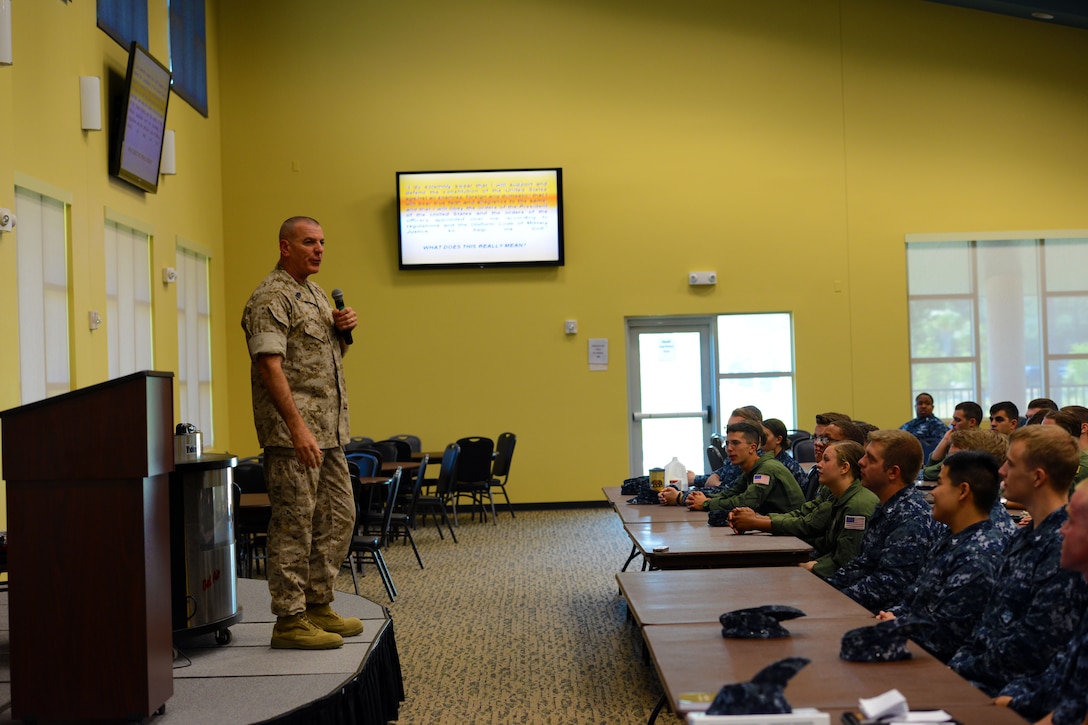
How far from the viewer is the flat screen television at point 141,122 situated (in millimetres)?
7965

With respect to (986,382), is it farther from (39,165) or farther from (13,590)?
(13,590)

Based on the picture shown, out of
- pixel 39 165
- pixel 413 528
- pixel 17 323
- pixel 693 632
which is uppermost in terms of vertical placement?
pixel 39 165

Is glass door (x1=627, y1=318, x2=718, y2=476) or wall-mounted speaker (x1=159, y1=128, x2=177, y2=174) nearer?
wall-mounted speaker (x1=159, y1=128, x2=177, y2=174)

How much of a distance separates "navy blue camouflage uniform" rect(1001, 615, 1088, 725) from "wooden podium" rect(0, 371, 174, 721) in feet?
7.48

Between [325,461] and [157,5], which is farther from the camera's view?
[157,5]

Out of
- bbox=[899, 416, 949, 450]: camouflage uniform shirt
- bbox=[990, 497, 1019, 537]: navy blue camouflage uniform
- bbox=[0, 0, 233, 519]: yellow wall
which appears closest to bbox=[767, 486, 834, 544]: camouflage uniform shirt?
bbox=[990, 497, 1019, 537]: navy blue camouflage uniform

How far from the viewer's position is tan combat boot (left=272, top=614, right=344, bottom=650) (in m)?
3.69

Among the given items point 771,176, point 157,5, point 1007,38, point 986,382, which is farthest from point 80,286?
point 1007,38

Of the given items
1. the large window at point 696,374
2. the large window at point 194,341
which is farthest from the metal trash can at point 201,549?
the large window at point 696,374

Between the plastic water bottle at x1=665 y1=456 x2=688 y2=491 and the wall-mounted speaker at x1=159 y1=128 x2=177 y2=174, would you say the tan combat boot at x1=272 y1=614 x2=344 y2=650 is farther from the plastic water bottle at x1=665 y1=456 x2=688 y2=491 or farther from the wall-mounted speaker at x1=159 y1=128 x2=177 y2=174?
the wall-mounted speaker at x1=159 y1=128 x2=177 y2=174

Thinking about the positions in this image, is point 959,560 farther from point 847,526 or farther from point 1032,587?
point 847,526

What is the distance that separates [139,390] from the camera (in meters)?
2.83

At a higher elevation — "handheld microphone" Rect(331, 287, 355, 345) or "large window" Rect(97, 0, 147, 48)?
"large window" Rect(97, 0, 147, 48)

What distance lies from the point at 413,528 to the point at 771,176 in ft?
18.3
